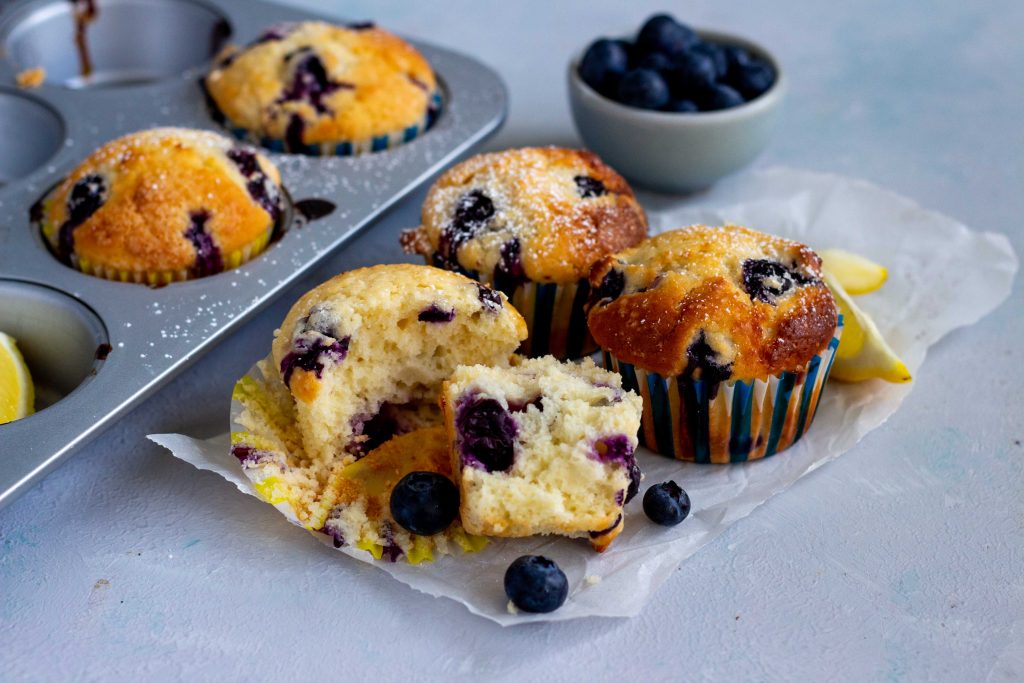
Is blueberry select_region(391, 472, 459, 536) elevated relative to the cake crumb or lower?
lower

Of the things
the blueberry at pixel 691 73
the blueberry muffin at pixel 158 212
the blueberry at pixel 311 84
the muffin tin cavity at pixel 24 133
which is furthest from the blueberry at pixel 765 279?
the muffin tin cavity at pixel 24 133

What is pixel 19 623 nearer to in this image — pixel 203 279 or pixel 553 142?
pixel 203 279

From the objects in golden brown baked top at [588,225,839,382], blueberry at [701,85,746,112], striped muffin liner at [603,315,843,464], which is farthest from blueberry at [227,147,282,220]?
blueberry at [701,85,746,112]

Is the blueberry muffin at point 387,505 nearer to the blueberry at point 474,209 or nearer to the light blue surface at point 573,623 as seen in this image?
the light blue surface at point 573,623

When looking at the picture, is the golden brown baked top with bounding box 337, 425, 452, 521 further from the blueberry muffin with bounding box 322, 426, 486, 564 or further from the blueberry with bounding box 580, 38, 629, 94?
the blueberry with bounding box 580, 38, 629, 94

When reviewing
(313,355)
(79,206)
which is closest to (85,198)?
(79,206)

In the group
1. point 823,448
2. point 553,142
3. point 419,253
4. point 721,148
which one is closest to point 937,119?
point 721,148

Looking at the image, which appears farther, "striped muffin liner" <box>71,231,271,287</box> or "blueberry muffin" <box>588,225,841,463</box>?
"striped muffin liner" <box>71,231,271,287</box>
